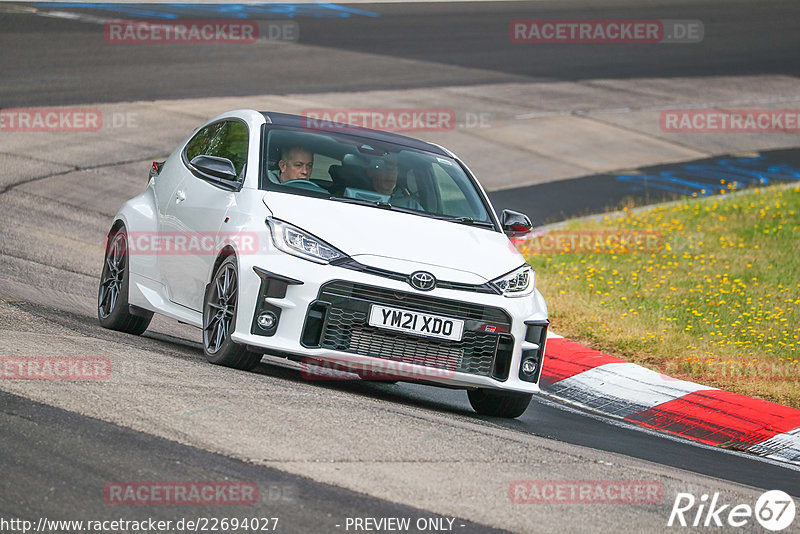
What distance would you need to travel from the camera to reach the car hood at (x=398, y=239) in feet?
24.7

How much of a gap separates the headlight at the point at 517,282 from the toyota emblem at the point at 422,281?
1.46 ft

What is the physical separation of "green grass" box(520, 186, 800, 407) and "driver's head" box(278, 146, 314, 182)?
3587 millimetres

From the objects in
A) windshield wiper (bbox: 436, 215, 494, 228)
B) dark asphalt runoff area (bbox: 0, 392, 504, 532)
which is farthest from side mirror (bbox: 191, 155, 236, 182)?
dark asphalt runoff area (bbox: 0, 392, 504, 532)

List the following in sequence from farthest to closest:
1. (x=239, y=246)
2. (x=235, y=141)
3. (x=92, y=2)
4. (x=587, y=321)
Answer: (x=92, y=2) < (x=587, y=321) < (x=235, y=141) < (x=239, y=246)

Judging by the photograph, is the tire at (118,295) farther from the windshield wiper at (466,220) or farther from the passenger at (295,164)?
the windshield wiper at (466,220)

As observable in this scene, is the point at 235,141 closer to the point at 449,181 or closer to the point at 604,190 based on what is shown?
the point at 449,181

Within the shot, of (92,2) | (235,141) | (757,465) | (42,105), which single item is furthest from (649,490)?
(92,2)

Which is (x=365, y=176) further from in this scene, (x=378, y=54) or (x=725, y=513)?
(x=378, y=54)

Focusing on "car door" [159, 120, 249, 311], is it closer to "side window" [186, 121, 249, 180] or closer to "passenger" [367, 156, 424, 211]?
"side window" [186, 121, 249, 180]

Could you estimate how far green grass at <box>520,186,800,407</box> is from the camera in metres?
10.4

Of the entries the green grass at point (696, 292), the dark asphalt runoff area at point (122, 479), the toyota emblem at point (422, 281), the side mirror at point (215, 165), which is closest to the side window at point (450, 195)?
the toyota emblem at point (422, 281)

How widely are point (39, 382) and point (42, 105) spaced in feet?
43.3

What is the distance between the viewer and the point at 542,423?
27.2 feet

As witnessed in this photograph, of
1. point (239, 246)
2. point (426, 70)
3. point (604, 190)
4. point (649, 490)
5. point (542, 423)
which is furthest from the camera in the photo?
point (426, 70)
